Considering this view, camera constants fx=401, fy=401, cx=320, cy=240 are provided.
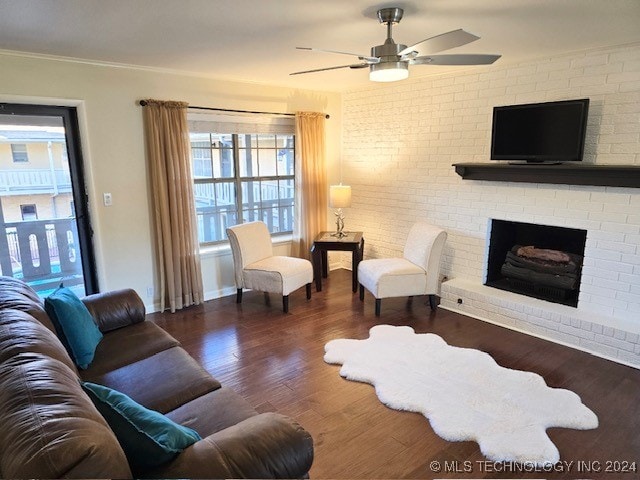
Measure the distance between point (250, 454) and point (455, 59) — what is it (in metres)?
2.39

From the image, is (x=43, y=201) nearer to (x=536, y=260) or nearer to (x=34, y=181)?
(x=34, y=181)

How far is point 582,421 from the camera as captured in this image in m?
2.38

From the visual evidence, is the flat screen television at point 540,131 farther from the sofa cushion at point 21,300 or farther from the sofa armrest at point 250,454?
the sofa cushion at point 21,300

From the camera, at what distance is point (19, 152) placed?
11.1ft

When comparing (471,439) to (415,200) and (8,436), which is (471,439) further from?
(415,200)

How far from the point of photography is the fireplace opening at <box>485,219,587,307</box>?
12.1 feet

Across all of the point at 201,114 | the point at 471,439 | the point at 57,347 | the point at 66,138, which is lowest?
the point at 471,439

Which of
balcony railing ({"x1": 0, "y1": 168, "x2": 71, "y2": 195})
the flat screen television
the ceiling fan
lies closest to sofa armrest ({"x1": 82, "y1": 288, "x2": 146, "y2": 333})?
balcony railing ({"x1": 0, "y1": 168, "x2": 71, "y2": 195})

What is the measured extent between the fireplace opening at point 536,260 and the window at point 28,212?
14.1 feet

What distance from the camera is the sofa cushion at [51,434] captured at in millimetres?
1001

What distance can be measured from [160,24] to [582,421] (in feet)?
11.6

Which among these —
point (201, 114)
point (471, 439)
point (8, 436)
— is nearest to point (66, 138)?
point (201, 114)

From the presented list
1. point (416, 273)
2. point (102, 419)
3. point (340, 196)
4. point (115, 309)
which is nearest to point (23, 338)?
point (102, 419)

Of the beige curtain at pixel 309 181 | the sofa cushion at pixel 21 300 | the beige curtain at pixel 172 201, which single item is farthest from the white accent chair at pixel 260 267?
the sofa cushion at pixel 21 300
